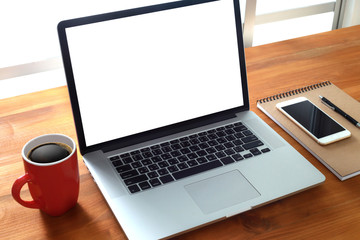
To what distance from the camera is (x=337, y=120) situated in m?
1.01

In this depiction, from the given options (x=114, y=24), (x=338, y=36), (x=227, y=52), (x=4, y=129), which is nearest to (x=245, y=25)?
(x=338, y=36)

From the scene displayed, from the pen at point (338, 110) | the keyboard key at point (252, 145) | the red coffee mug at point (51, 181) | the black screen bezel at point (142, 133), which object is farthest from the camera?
the pen at point (338, 110)

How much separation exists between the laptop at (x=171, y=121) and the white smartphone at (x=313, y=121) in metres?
0.09

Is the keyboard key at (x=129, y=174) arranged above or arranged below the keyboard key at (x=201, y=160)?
above

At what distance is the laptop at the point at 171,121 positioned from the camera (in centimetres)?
78

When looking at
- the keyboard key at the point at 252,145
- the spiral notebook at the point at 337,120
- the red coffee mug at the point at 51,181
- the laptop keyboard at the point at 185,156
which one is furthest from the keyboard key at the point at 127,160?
the spiral notebook at the point at 337,120

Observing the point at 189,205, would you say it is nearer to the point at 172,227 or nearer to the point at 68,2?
the point at 172,227

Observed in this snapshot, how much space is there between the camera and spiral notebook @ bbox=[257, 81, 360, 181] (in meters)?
0.88

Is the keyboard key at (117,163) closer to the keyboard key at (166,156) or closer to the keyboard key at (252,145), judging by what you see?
the keyboard key at (166,156)

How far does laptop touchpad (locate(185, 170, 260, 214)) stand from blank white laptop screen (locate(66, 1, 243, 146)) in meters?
0.17

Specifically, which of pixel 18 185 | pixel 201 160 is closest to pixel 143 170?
pixel 201 160

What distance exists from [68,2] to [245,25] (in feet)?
2.22

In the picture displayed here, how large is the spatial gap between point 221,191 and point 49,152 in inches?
12.8

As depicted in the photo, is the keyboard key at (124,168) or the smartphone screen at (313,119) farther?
the smartphone screen at (313,119)
